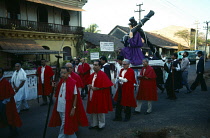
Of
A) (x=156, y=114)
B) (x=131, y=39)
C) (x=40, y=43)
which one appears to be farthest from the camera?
(x=40, y=43)

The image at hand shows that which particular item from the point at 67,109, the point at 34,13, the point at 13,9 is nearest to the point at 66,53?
the point at 34,13

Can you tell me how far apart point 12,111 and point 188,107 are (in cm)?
543

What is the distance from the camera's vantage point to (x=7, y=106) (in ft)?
12.9

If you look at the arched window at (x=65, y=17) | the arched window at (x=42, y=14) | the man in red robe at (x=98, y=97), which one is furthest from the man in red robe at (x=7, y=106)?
the arched window at (x=65, y=17)

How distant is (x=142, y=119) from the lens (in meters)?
4.99

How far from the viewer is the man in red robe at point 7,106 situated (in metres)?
3.79

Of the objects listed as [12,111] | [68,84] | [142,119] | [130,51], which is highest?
[130,51]

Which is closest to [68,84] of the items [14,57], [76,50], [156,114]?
[156,114]

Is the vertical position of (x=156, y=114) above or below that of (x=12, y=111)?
below

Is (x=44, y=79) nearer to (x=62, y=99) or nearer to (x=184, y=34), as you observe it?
(x=62, y=99)

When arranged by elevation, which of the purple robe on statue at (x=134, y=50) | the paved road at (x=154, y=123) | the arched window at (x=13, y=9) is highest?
the arched window at (x=13, y=9)

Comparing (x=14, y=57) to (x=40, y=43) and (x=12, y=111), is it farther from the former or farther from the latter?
(x=12, y=111)

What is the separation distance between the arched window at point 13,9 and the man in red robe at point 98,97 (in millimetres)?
13571

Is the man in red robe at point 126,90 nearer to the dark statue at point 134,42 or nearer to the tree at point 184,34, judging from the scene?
the dark statue at point 134,42
